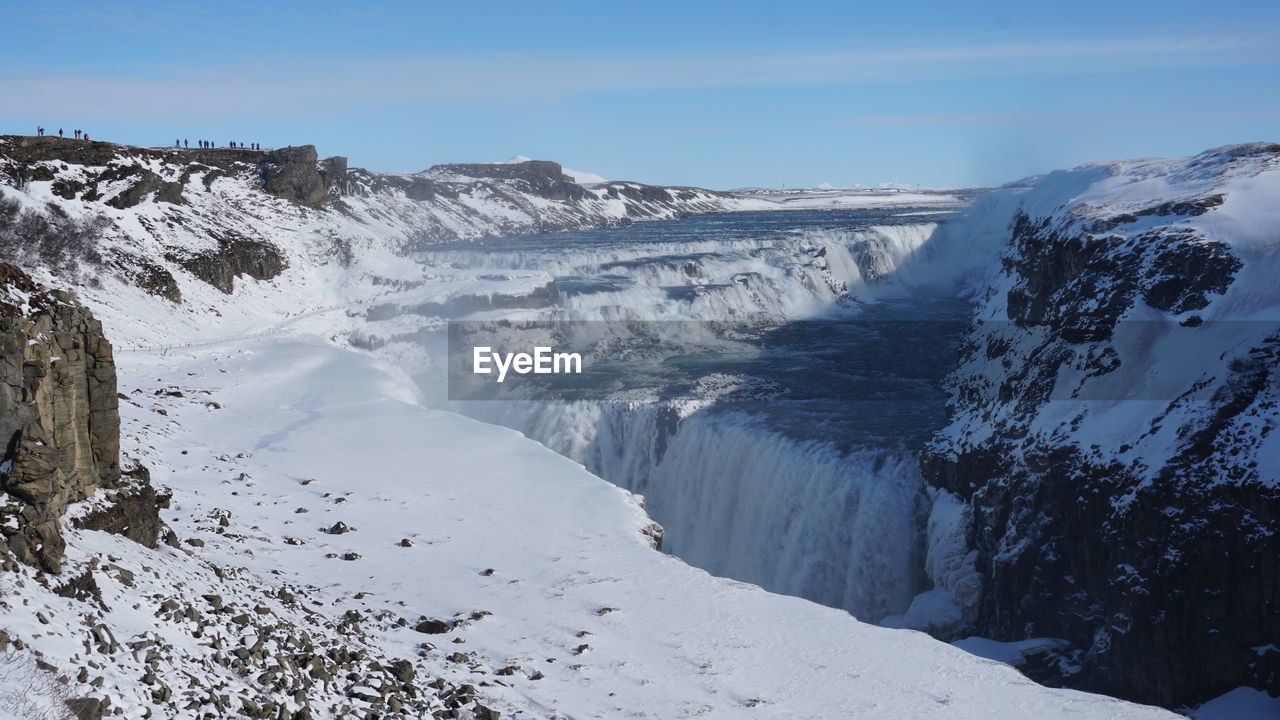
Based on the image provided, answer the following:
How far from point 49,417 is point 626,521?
10213 millimetres

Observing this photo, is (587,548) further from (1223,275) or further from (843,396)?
(843,396)

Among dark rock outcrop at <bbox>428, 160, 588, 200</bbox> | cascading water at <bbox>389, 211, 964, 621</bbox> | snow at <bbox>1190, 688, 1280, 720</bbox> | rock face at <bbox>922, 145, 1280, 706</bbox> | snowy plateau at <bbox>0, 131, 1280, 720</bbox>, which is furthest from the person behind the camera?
dark rock outcrop at <bbox>428, 160, 588, 200</bbox>

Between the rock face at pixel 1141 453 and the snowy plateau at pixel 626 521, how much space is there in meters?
0.07

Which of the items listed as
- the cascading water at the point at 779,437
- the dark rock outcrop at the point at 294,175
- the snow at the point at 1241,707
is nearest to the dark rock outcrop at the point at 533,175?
the dark rock outcrop at the point at 294,175

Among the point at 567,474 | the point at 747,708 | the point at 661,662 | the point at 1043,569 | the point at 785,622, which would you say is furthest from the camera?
the point at 567,474

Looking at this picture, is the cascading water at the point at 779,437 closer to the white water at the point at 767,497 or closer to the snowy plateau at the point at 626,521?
the white water at the point at 767,497

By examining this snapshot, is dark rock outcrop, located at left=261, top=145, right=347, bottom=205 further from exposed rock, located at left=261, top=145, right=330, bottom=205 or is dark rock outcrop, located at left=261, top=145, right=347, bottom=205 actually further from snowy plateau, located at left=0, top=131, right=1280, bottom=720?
snowy plateau, located at left=0, top=131, right=1280, bottom=720

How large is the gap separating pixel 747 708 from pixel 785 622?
289 cm

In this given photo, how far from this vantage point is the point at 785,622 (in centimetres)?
1438

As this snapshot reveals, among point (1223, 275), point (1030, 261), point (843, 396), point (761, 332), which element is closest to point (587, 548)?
point (1223, 275)

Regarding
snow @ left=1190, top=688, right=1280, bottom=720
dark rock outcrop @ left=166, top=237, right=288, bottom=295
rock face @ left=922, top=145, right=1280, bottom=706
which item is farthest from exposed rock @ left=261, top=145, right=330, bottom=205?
snow @ left=1190, top=688, right=1280, bottom=720

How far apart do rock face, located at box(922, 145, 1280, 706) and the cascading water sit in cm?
206

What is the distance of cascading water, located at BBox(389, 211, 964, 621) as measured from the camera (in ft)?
79.3

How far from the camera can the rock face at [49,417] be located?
386 inches
